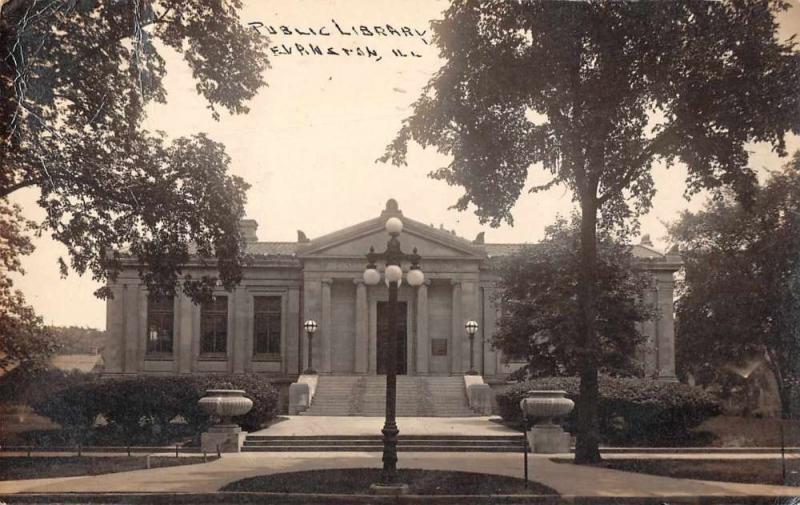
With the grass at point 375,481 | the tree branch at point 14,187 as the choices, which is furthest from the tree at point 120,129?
the grass at point 375,481

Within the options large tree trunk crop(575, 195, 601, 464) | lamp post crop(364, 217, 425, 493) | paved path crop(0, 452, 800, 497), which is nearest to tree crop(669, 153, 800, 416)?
paved path crop(0, 452, 800, 497)

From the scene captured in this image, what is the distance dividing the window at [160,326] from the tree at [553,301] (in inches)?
574

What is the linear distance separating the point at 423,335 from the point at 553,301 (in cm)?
1087

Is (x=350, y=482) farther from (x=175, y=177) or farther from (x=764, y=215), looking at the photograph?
(x=764, y=215)

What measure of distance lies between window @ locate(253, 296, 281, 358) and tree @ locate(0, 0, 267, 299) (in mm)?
16237

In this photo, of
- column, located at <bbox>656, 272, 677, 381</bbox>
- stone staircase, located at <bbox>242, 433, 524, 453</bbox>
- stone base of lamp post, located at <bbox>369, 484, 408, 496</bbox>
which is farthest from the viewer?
column, located at <bbox>656, 272, 677, 381</bbox>

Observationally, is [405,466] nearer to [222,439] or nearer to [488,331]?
[222,439]

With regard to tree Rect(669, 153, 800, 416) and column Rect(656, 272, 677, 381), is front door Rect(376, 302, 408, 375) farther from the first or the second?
tree Rect(669, 153, 800, 416)

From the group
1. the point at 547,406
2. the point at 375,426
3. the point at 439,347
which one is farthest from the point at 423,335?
the point at 547,406

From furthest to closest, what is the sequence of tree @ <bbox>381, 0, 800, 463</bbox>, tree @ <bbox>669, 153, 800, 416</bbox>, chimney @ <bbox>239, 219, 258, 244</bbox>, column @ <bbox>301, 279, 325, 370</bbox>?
chimney @ <bbox>239, 219, 258, 244</bbox> < column @ <bbox>301, 279, 325, 370</bbox> < tree @ <bbox>669, 153, 800, 416</bbox> < tree @ <bbox>381, 0, 800, 463</bbox>

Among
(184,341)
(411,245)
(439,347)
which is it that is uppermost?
(411,245)

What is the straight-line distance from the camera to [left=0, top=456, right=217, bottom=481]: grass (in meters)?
15.1

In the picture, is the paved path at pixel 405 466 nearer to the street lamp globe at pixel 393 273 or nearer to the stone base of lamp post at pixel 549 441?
the stone base of lamp post at pixel 549 441

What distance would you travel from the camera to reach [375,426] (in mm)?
22672
